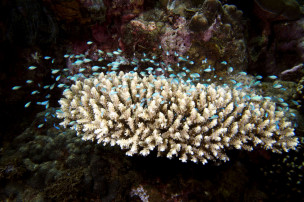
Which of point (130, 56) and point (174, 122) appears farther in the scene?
point (130, 56)

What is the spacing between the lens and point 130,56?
17.1ft

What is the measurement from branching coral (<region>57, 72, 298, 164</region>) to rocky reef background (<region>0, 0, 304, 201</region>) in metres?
0.63

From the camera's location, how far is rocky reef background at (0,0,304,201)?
3.11 meters

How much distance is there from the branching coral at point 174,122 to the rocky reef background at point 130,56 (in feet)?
2.08

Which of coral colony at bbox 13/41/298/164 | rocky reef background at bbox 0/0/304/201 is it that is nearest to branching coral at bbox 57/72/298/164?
coral colony at bbox 13/41/298/164

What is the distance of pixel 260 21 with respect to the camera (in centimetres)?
607

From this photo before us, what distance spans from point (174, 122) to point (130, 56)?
125 inches

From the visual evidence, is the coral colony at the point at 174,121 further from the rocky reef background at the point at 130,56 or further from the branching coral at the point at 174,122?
the rocky reef background at the point at 130,56

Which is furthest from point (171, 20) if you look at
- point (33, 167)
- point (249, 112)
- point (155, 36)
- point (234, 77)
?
point (33, 167)

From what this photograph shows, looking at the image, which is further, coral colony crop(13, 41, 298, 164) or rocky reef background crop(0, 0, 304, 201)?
rocky reef background crop(0, 0, 304, 201)

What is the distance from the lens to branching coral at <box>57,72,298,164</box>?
2.74m

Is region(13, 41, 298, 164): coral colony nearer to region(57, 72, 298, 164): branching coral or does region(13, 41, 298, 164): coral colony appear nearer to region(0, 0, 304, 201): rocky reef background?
region(57, 72, 298, 164): branching coral

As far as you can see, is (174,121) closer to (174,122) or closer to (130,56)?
(174,122)

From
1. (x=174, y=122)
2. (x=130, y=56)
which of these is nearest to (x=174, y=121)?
(x=174, y=122)
